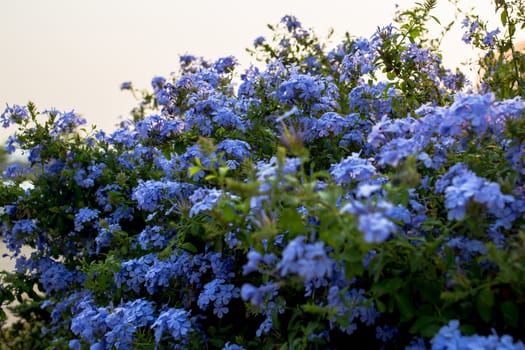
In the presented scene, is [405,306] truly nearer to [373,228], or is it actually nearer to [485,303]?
[485,303]

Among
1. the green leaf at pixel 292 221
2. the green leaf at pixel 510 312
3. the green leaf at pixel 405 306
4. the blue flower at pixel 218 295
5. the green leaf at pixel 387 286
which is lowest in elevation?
the green leaf at pixel 510 312

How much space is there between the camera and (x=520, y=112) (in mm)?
1882

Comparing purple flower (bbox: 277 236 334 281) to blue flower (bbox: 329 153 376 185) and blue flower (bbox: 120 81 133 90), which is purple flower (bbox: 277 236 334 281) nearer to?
blue flower (bbox: 329 153 376 185)

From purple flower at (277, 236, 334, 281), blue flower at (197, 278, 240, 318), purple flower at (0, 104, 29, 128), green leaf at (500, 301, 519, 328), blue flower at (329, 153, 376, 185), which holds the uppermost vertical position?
purple flower at (0, 104, 29, 128)

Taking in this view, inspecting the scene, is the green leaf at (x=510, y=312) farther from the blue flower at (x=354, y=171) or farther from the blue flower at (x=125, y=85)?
the blue flower at (x=125, y=85)

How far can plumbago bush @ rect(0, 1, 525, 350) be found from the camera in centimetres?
156

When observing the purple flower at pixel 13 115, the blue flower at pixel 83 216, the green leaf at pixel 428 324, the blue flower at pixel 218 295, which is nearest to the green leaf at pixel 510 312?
the green leaf at pixel 428 324

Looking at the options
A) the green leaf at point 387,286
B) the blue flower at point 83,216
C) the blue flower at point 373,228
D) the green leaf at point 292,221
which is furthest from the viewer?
the blue flower at point 83,216

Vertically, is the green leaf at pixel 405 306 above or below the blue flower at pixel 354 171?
below

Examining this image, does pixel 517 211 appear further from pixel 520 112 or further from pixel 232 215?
pixel 232 215

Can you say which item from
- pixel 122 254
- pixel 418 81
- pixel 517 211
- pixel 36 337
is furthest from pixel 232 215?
pixel 36 337

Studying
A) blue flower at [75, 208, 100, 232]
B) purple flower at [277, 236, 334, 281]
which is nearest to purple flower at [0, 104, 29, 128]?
blue flower at [75, 208, 100, 232]

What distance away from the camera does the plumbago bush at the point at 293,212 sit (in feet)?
5.12

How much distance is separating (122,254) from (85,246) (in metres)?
0.93
